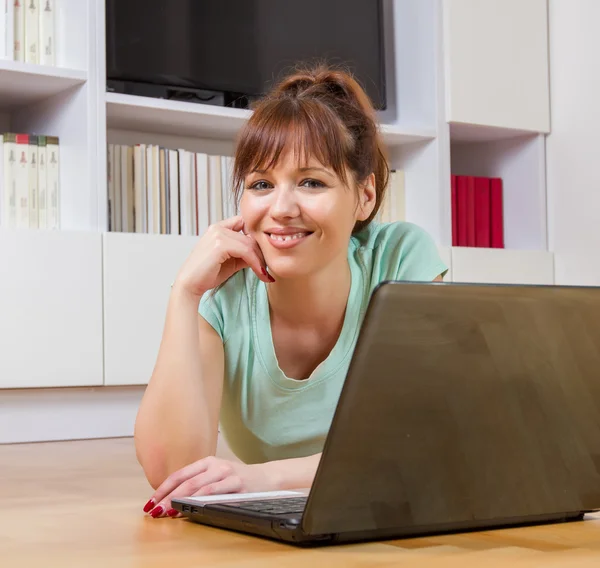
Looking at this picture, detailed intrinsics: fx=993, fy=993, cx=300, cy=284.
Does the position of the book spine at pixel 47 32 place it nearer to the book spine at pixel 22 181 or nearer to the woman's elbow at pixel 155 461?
the book spine at pixel 22 181

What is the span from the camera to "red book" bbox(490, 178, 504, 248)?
373 cm

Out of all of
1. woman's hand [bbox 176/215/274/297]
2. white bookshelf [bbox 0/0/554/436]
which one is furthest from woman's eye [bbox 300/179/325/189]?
white bookshelf [bbox 0/0/554/436]

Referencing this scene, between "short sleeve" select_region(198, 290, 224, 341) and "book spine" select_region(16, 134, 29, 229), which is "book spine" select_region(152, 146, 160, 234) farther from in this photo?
"short sleeve" select_region(198, 290, 224, 341)

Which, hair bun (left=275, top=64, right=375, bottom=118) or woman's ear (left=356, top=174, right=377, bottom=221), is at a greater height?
hair bun (left=275, top=64, right=375, bottom=118)

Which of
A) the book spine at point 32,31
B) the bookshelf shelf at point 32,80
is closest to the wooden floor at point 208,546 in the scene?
the bookshelf shelf at point 32,80

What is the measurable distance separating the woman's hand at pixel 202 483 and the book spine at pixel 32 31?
2.07 metres

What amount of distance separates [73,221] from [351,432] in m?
2.30

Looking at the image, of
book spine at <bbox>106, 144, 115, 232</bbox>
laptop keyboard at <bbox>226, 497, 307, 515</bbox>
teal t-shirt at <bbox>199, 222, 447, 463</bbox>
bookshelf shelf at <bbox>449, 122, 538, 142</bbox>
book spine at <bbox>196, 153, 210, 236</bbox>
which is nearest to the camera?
laptop keyboard at <bbox>226, 497, 307, 515</bbox>

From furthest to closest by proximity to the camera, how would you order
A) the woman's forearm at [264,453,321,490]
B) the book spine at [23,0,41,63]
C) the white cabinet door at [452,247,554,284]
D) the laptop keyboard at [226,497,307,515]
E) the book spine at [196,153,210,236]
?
the white cabinet door at [452,247,554,284] → the book spine at [196,153,210,236] → the book spine at [23,0,41,63] → the woman's forearm at [264,453,321,490] → the laptop keyboard at [226,497,307,515]

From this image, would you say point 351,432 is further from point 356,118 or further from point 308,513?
point 356,118

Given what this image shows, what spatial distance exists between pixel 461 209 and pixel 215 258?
8.07ft

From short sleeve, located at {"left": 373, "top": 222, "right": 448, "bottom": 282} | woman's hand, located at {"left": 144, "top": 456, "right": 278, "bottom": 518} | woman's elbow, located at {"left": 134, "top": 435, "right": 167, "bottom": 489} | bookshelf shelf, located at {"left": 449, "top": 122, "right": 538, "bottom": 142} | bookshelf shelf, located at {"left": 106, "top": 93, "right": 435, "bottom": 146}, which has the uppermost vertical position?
bookshelf shelf, located at {"left": 449, "top": 122, "right": 538, "bottom": 142}

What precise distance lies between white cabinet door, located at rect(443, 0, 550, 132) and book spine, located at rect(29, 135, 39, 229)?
143 centimetres

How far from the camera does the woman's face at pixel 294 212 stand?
1.21 meters
